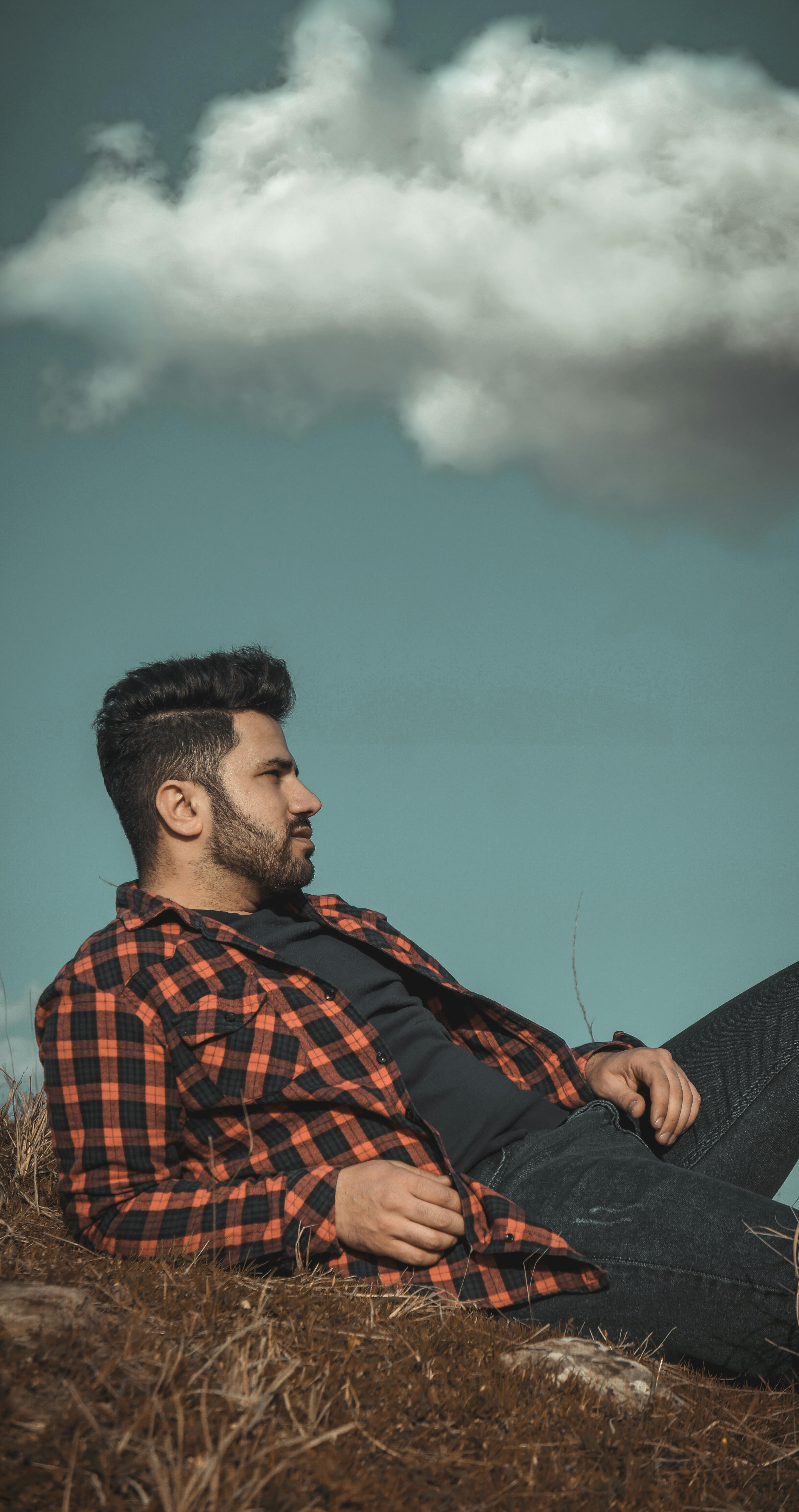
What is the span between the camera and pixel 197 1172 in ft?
9.16

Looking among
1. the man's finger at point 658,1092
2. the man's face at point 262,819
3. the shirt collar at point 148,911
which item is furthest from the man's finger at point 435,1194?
the man's face at point 262,819

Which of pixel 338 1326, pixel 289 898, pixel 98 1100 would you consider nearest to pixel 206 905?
pixel 289 898

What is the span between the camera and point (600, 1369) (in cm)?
217

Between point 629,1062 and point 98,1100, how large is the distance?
6.15ft

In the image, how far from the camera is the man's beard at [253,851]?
3498mm

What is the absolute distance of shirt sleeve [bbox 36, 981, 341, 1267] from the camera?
8.13 ft

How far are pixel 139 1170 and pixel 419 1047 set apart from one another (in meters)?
1.01

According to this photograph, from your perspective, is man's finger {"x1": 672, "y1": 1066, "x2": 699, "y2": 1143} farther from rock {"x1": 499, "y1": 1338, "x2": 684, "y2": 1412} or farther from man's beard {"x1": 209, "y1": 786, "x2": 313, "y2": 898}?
man's beard {"x1": 209, "y1": 786, "x2": 313, "y2": 898}

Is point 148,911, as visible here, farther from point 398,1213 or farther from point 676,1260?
point 676,1260

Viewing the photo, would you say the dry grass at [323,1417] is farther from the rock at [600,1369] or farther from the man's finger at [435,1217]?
the man's finger at [435,1217]

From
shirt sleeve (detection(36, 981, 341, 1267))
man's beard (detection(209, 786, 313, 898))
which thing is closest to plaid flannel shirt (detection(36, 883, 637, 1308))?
shirt sleeve (detection(36, 981, 341, 1267))

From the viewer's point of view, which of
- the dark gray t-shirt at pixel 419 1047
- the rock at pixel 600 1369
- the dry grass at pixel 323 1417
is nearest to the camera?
the dry grass at pixel 323 1417

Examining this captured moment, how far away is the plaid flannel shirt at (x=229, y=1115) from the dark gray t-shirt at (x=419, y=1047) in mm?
171

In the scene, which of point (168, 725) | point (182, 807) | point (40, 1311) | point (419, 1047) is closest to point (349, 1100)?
point (419, 1047)
